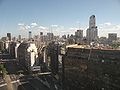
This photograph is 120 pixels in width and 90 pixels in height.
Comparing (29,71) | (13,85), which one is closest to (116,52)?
(13,85)

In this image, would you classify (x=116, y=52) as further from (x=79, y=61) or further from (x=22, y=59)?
(x=22, y=59)

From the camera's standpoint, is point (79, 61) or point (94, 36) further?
point (94, 36)

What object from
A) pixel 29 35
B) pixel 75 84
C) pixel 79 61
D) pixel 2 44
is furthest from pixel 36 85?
pixel 29 35

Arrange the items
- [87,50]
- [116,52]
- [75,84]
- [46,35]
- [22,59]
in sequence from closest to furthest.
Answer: [116,52]
[87,50]
[75,84]
[22,59]
[46,35]

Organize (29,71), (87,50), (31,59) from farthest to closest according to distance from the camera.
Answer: (31,59) → (29,71) → (87,50)

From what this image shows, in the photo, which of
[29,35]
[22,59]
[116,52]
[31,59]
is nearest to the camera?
[116,52]

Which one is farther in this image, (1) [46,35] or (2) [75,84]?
(1) [46,35]

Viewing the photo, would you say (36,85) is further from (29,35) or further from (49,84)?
(29,35)

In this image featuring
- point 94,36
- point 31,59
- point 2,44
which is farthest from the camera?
point 94,36

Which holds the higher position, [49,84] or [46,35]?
[46,35]
